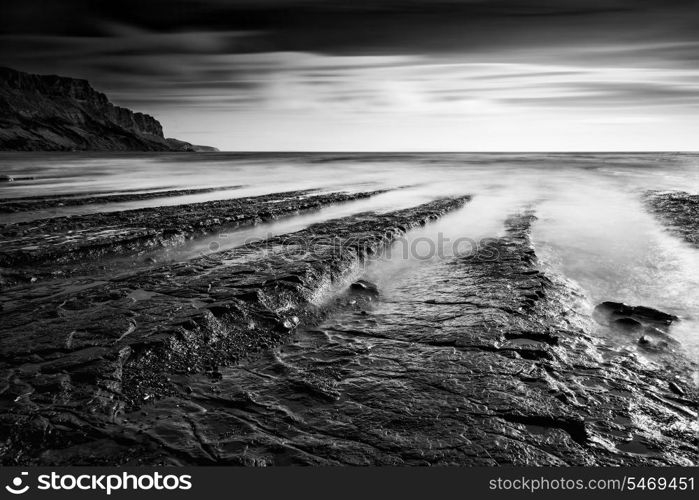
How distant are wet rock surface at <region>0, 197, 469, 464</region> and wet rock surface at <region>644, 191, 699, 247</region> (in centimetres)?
900

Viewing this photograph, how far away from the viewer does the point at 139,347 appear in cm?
419

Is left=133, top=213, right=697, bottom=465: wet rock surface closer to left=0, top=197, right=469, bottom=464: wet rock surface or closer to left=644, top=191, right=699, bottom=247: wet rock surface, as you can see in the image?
left=0, top=197, right=469, bottom=464: wet rock surface

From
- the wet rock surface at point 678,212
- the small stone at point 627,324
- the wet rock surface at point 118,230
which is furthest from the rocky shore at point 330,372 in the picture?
the wet rock surface at point 678,212

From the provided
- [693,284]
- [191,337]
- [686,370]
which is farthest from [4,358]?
[693,284]

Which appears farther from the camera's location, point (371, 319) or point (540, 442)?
point (371, 319)

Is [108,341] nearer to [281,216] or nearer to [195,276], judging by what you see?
[195,276]

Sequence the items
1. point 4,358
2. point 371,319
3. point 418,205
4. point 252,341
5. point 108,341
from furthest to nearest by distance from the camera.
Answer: point 418,205 → point 371,319 → point 252,341 → point 108,341 → point 4,358

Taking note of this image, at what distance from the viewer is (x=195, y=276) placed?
6.54 m

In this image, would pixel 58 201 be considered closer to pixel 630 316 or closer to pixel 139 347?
pixel 139 347

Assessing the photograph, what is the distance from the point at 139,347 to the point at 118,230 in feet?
21.8

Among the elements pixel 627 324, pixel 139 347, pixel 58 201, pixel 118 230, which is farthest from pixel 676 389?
pixel 58 201

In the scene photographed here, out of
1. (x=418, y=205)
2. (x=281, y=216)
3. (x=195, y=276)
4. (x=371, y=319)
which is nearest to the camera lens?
(x=371, y=319)

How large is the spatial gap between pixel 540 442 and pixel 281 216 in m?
10.7

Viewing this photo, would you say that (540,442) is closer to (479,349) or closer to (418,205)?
(479,349)
